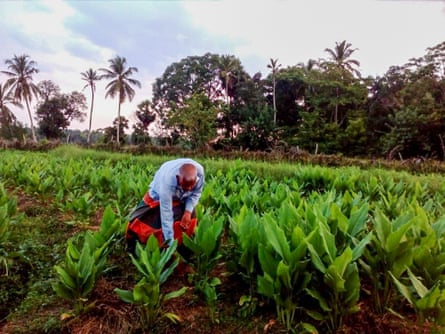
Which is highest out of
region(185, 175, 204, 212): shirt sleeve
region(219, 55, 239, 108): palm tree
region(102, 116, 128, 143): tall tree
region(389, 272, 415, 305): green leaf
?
region(219, 55, 239, 108): palm tree

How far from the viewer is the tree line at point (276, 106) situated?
22.4 meters

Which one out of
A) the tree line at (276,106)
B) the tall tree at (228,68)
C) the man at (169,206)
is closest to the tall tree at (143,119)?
the tree line at (276,106)

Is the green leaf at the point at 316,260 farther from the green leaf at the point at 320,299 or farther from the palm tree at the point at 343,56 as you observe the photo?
the palm tree at the point at 343,56

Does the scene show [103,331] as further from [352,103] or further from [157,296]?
[352,103]

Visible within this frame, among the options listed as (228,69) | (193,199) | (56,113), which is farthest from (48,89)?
(193,199)

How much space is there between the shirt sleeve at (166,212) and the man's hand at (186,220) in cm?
13

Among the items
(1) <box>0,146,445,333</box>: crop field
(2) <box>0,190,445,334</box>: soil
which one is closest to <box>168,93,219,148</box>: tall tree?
(1) <box>0,146,445,333</box>: crop field

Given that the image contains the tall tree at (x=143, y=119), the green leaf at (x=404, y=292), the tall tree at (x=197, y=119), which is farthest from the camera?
the tall tree at (x=143, y=119)

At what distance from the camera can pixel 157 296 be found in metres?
2.11

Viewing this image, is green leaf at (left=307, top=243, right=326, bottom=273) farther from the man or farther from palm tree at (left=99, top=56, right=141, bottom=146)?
palm tree at (left=99, top=56, right=141, bottom=146)

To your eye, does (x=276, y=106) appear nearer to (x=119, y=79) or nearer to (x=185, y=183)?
(x=119, y=79)

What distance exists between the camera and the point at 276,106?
34.7 meters

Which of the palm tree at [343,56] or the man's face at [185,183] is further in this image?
the palm tree at [343,56]

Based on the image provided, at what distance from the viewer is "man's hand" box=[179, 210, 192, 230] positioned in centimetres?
279
